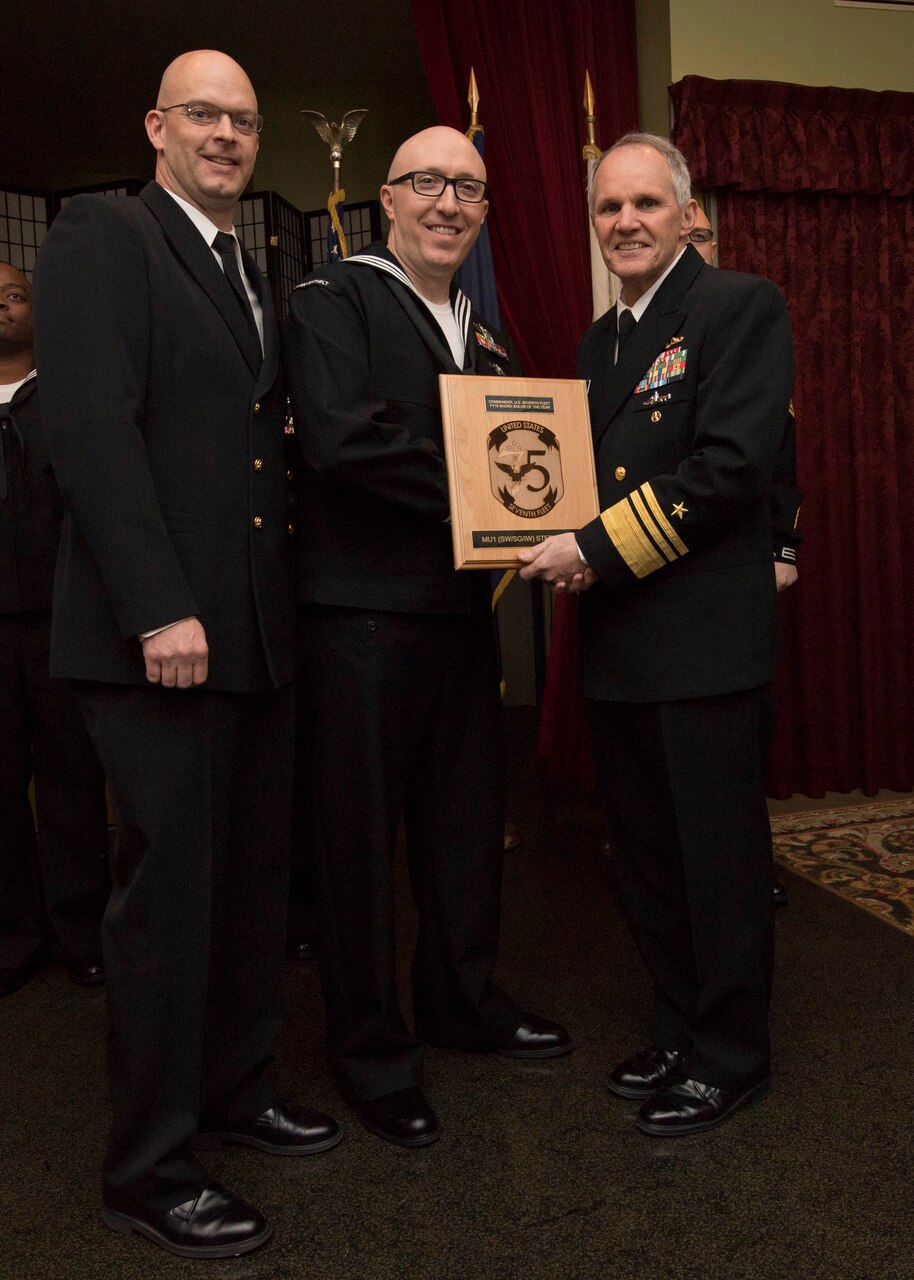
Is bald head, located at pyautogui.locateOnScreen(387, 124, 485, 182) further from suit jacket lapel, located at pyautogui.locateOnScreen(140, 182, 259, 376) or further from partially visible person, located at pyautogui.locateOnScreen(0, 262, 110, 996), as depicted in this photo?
partially visible person, located at pyautogui.locateOnScreen(0, 262, 110, 996)

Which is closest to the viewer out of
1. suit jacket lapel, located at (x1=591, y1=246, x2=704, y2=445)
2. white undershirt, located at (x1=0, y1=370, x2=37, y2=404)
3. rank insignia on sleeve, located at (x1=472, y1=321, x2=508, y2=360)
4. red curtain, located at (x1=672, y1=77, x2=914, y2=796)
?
suit jacket lapel, located at (x1=591, y1=246, x2=704, y2=445)

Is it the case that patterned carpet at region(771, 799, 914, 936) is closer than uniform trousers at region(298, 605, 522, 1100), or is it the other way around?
uniform trousers at region(298, 605, 522, 1100)

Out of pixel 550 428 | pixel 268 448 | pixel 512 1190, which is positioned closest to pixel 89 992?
pixel 512 1190

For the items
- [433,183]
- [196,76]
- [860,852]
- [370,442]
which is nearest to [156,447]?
[370,442]

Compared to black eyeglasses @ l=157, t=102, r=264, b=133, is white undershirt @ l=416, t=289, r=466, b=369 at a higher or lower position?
lower

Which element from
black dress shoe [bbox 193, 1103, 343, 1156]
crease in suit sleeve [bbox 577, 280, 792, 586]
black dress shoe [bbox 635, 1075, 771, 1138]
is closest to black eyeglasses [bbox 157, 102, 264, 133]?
crease in suit sleeve [bbox 577, 280, 792, 586]

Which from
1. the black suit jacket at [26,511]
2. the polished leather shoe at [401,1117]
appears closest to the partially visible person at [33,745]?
the black suit jacket at [26,511]

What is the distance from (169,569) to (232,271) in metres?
0.49

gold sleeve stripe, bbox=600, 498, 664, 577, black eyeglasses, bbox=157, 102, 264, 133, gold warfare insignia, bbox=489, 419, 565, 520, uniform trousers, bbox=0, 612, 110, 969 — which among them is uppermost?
black eyeglasses, bbox=157, 102, 264, 133

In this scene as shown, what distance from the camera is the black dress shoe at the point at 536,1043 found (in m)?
1.94

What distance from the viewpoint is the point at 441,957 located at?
1903mm

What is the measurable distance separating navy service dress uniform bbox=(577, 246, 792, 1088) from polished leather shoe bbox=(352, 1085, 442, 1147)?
0.44m

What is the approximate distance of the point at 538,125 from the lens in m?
3.50

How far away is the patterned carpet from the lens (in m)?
2.73
